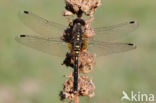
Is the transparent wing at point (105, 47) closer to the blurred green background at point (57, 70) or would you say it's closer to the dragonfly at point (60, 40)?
the dragonfly at point (60, 40)

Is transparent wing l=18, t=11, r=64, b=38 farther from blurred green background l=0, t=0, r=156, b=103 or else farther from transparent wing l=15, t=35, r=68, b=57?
blurred green background l=0, t=0, r=156, b=103

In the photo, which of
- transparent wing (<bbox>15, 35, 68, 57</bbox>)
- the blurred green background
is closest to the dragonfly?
transparent wing (<bbox>15, 35, 68, 57</bbox>)

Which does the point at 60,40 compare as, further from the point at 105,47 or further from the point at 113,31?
the point at 113,31

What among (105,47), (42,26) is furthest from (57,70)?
(105,47)

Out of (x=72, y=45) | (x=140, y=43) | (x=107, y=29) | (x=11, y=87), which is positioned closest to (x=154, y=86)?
(x=140, y=43)

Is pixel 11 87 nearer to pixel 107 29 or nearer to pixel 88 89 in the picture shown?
pixel 107 29

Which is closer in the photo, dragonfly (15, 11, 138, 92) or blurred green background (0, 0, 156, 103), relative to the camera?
dragonfly (15, 11, 138, 92)
